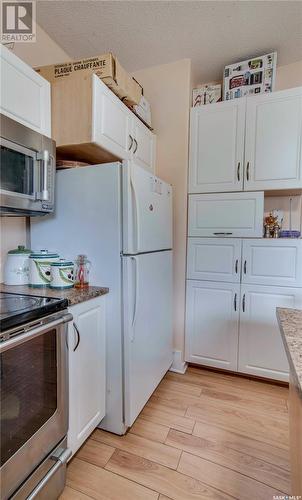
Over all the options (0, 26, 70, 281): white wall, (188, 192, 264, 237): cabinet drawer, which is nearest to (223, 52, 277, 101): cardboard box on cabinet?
(188, 192, 264, 237): cabinet drawer

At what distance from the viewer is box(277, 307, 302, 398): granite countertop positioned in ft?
2.20

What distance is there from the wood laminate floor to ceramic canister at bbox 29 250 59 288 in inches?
38.7

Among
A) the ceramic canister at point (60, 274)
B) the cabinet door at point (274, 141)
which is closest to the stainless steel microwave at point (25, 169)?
the ceramic canister at point (60, 274)

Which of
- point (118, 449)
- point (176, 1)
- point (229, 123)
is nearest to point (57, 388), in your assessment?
point (118, 449)

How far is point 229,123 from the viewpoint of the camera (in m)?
2.08

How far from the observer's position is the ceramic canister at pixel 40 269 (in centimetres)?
144

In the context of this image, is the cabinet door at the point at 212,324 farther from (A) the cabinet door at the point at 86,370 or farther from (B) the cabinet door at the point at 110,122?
(B) the cabinet door at the point at 110,122

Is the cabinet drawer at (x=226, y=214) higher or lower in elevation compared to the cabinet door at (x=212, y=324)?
higher

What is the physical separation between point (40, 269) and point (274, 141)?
195cm

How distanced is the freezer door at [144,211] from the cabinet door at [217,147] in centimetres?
39

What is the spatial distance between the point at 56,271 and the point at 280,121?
198cm

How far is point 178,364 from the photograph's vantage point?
2264mm

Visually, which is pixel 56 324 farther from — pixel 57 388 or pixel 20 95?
pixel 20 95

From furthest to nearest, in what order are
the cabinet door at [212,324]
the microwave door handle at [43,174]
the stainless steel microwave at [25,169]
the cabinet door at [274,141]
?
the cabinet door at [212,324], the cabinet door at [274,141], the microwave door handle at [43,174], the stainless steel microwave at [25,169]
